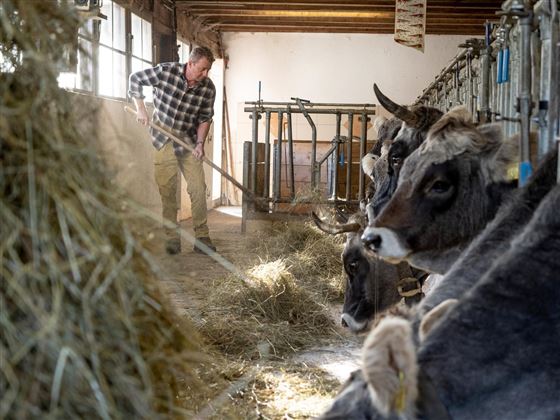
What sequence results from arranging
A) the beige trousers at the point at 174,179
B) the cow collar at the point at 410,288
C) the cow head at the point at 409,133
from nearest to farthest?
the cow head at the point at 409,133, the cow collar at the point at 410,288, the beige trousers at the point at 174,179

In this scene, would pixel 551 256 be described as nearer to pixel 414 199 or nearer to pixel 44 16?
pixel 44 16

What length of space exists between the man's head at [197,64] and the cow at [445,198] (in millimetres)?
4905

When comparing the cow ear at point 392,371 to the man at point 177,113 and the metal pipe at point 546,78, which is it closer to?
the metal pipe at point 546,78

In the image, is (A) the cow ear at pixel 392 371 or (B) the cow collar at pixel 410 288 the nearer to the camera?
(A) the cow ear at pixel 392 371

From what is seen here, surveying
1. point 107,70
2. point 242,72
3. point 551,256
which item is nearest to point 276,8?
point 242,72

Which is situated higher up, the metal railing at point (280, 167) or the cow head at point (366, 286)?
the metal railing at point (280, 167)

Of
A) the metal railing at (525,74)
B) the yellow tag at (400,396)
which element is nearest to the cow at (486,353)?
the yellow tag at (400,396)

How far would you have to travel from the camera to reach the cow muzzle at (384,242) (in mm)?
3676

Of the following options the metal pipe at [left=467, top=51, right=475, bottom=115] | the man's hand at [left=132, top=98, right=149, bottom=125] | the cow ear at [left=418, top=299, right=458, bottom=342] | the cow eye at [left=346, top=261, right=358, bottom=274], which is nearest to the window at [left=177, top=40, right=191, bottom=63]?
the man's hand at [left=132, top=98, right=149, bottom=125]

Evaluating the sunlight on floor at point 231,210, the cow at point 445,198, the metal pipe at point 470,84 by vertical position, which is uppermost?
the metal pipe at point 470,84

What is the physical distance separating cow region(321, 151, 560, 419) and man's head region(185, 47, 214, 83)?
254 inches

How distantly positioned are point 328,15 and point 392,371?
1233 centimetres

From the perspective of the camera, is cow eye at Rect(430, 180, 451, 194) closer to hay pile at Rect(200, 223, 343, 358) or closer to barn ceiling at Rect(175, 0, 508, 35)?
hay pile at Rect(200, 223, 343, 358)

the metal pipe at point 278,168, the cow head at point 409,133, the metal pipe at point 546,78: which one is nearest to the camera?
the metal pipe at point 546,78
